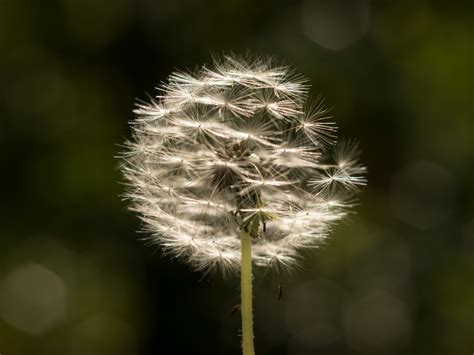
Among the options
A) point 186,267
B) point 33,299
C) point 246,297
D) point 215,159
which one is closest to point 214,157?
point 215,159

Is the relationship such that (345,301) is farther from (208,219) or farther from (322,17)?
(208,219)

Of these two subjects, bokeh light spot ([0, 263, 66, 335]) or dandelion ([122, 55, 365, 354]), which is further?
bokeh light spot ([0, 263, 66, 335])

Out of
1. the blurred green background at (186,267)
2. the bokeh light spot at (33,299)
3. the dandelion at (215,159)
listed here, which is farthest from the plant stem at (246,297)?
the bokeh light spot at (33,299)

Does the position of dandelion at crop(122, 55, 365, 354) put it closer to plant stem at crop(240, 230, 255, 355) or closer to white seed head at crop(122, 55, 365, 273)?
white seed head at crop(122, 55, 365, 273)

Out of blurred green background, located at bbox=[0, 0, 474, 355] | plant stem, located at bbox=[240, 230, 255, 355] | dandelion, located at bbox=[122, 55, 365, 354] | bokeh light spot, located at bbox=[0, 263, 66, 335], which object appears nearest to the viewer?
plant stem, located at bbox=[240, 230, 255, 355]

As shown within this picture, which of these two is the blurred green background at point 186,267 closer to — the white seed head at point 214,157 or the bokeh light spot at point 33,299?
the bokeh light spot at point 33,299

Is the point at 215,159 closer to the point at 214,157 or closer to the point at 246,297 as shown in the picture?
the point at 214,157

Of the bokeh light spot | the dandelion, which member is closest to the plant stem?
the dandelion
